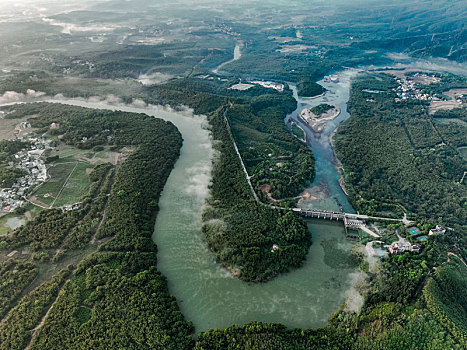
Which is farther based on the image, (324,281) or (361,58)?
(361,58)

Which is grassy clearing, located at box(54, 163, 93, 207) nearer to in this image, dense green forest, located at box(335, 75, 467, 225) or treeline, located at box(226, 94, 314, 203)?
treeline, located at box(226, 94, 314, 203)

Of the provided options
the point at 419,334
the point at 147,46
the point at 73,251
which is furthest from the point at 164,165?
the point at 147,46

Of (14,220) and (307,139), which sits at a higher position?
(14,220)

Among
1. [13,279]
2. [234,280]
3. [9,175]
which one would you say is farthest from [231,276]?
[9,175]

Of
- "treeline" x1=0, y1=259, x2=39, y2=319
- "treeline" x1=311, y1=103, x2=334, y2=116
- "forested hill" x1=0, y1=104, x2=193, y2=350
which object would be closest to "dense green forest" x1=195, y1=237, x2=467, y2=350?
"forested hill" x1=0, y1=104, x2=193, y2=350

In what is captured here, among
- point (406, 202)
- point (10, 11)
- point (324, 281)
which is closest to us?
point (324, 281)

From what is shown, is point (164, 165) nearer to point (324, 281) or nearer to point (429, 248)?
point (324, 281)

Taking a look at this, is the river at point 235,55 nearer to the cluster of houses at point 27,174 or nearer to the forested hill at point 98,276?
the cluster of houses at point 27,174
